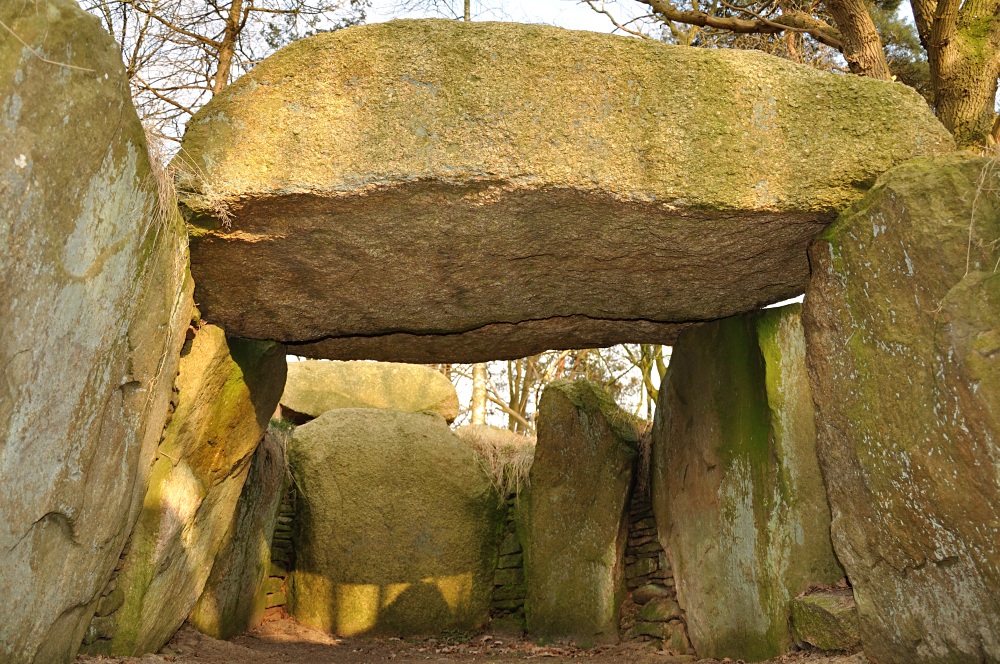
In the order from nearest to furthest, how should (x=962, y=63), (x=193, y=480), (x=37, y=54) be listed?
(x=37, y=54), (x=193, y=480), (x=962, y=63)

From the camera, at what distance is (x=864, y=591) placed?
11.2 feet

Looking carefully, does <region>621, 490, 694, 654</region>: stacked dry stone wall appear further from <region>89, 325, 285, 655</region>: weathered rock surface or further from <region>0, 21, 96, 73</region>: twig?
<region>0, 21, 96, 73</region>: twig

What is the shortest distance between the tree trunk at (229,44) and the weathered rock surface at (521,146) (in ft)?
12.7

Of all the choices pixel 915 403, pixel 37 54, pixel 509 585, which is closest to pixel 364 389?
pixel 509 585

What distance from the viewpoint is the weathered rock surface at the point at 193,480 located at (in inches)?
154

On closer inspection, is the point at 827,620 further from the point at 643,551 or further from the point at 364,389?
the point at 364,389

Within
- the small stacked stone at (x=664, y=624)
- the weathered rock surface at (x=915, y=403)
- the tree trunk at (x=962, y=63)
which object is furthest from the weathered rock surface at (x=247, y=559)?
the tree trunk at (x=962, y=63)

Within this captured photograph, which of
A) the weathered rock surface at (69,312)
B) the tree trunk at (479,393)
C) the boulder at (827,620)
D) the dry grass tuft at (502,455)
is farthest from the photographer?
the tree trunk at (479,393)

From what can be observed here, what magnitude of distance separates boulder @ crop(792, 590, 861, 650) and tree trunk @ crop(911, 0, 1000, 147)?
3.12 meters

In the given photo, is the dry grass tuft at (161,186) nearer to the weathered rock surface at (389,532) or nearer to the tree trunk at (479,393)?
the weathered rock surface at (389,532)

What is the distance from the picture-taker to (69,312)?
107 inches

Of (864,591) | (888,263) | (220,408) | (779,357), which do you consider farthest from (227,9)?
(864,591)

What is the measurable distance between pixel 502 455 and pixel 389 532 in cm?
116

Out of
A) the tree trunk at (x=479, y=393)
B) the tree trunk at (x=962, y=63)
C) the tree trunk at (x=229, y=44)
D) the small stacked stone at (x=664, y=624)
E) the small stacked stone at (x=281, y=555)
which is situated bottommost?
the small stacked stone at (x=664, y=624)
